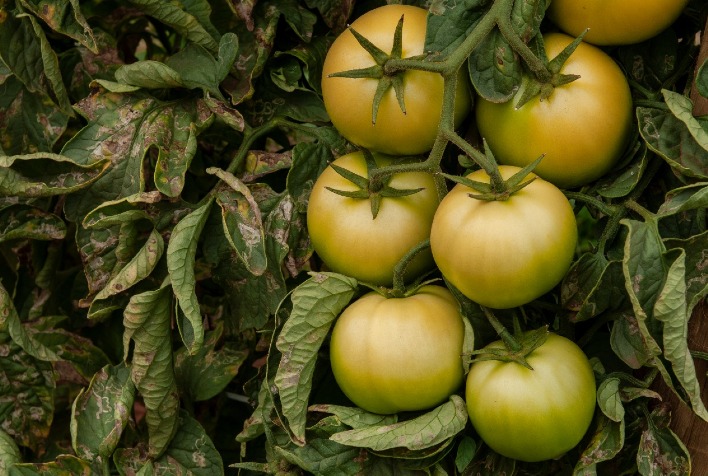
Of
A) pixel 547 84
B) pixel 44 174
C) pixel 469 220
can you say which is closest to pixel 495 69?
pixel 547 84

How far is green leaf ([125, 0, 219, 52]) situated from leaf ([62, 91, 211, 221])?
8cm

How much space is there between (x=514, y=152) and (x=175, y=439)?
53cm

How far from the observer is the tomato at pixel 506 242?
0.63 metres

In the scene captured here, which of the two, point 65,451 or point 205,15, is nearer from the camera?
point 205,15

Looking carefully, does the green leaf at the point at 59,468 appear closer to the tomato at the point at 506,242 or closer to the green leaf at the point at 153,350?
the green leaf at the point at 153,350

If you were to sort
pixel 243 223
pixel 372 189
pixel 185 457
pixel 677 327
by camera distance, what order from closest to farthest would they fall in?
pixel 677 327, pixel 372 189, pixel 243 223, pixel 185 457

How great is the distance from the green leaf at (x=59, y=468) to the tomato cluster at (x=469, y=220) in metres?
0.35

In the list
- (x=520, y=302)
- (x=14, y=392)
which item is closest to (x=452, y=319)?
(x=520, y=302)

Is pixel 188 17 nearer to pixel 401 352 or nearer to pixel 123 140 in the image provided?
pixel 123 140

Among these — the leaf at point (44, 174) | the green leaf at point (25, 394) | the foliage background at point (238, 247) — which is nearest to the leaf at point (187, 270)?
the foliage background at point (238, 247)

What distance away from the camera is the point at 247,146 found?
0.89 metres

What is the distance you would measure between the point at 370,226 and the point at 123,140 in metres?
0.32

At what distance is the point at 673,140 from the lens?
2.32 feet

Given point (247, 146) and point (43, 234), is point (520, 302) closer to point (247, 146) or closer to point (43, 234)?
point (247, 146)
